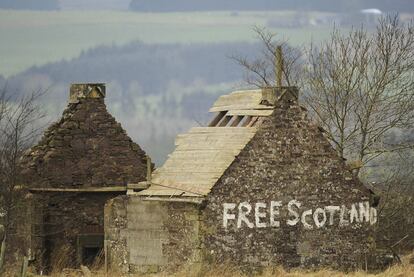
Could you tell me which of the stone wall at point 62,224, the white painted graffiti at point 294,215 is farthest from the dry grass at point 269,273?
the stone wall at point 62,224

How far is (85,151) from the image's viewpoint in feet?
124

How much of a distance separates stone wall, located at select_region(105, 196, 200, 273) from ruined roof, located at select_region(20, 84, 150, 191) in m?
2.44

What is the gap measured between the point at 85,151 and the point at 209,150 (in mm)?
4183

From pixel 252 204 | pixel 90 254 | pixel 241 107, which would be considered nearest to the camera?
pixel 252 204

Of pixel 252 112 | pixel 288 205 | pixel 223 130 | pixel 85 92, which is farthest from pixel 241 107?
pixel 85 92

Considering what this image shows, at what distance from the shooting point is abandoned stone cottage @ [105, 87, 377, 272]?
113 feet

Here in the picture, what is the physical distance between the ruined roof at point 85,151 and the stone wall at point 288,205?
15.0ft

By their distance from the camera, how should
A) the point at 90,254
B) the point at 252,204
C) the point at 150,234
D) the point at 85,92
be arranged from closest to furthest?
the point at 252,204
the point at 150,234
the point at 90,254
the point at 85,92

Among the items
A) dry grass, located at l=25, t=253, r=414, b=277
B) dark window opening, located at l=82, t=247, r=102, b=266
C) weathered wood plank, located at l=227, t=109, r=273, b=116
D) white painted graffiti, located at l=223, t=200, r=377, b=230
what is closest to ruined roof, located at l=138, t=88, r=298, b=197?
weathered wood plank, located at l=227, t=109, r=273, b=116

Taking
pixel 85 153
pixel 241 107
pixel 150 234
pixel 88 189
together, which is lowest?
pixel 150 234

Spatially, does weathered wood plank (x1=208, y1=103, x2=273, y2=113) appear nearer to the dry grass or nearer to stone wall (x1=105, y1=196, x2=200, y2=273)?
stone wall (x1=105, y1=196, x2=200, y2=273)

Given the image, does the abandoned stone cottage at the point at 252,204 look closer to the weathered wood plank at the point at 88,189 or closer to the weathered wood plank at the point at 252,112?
the weathered wood plank at the point at 252,112

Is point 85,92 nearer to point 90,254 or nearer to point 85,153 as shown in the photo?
point 85,153

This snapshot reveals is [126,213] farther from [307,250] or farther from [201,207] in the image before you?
[307,250]
